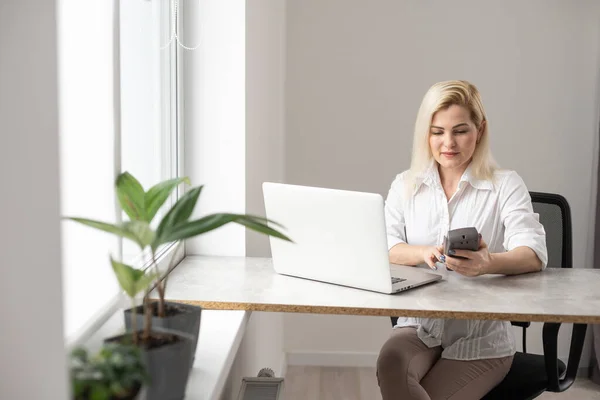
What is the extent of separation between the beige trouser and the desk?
0.24 metres

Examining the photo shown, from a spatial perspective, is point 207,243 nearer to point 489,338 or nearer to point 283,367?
point 489,338

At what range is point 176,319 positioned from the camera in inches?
54.6

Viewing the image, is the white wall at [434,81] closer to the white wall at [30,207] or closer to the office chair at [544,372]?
the office chair at [544,372]

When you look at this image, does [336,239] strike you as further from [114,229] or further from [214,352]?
[114,229]

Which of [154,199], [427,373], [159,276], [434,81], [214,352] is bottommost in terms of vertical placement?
[427,373]

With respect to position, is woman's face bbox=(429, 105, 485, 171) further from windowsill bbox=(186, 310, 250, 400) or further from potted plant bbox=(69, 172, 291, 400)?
potted plant bbox=(69, 172, 291, 400)

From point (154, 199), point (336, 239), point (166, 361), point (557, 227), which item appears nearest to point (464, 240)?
point (336, 239)

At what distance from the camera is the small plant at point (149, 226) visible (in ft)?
3.98

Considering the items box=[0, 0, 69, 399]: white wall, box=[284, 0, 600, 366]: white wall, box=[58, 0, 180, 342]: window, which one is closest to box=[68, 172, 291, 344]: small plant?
box=[58, 0, 180, 342]: window

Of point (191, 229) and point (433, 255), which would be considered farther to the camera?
point (433, 255)

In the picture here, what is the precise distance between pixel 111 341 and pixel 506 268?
48.4 inches

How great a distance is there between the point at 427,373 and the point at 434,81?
191cm

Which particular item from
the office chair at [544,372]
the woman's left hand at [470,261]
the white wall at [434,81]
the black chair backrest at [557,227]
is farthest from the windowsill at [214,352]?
the white wall at [434,81]

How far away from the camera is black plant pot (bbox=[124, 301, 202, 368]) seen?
4.51 feet
